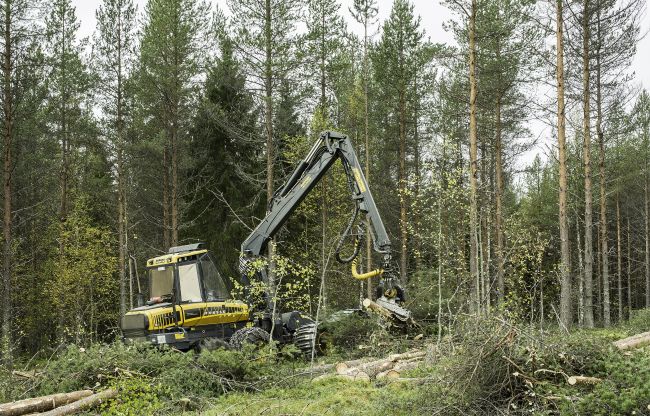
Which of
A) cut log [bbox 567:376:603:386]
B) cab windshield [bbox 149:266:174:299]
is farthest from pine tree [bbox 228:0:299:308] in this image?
A: cut log [bbox 567:376:603:386]

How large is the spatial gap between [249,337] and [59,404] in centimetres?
470

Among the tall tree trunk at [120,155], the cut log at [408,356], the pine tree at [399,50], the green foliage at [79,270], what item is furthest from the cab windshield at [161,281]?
the pine tree at [399,50]

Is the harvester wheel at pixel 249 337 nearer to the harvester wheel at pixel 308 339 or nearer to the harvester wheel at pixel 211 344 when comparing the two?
the harvester wheel at pixel 211 344

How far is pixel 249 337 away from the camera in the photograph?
13.4 meters

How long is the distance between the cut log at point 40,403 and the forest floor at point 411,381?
1.71ft

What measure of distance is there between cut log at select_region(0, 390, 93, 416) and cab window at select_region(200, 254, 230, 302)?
15.5 feet

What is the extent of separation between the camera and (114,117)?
25688 millimetres

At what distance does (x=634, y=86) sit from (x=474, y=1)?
900 cm

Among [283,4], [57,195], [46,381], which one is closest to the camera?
[46,381]

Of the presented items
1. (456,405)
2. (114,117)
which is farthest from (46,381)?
(114,117)

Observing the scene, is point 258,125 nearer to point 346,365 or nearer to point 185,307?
point 185,307

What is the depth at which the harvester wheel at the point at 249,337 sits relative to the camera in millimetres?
13352

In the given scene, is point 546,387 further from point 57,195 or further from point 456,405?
point 57,195

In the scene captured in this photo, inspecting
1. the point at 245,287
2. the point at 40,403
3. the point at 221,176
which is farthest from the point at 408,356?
the point at 221,176
